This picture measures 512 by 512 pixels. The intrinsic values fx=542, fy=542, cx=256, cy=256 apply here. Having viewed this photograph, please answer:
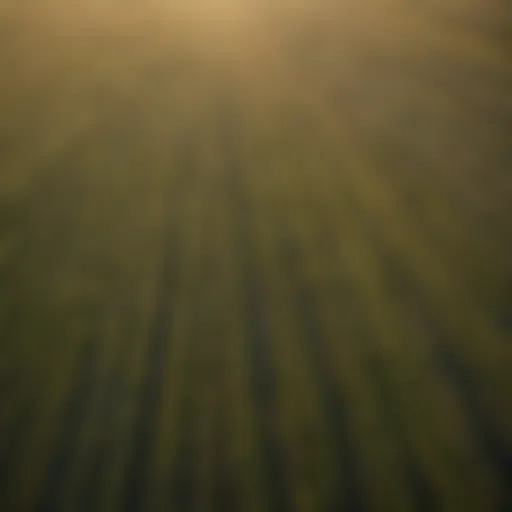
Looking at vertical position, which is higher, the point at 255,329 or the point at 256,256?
the point at 256,256

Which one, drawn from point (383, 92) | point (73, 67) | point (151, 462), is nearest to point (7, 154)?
point (73, 67)

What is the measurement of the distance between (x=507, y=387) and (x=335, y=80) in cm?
61

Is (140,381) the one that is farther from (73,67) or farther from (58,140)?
(73,67)

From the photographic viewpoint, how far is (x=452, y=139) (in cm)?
98

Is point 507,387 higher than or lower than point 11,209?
lower

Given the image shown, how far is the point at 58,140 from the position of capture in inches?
38.2

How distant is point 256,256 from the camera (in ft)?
3.06

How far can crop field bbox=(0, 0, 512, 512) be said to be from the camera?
31.7 inches

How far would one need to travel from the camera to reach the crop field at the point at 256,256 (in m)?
0.80

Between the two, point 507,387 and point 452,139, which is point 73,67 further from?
point 507,387

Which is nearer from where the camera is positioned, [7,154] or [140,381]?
[140,381]

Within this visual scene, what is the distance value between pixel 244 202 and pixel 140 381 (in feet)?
1.14

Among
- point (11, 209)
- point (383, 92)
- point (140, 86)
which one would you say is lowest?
point (383, 92)

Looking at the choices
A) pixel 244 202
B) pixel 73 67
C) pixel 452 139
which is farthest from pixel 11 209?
pixel 452 139
